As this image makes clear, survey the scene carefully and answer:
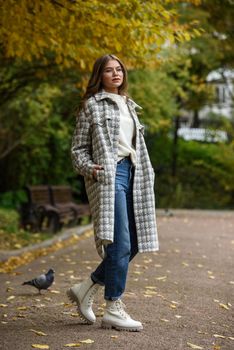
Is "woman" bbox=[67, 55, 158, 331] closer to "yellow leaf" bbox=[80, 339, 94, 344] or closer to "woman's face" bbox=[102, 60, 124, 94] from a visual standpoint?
"woman's face" bbox=[102, 60, 124, 94]

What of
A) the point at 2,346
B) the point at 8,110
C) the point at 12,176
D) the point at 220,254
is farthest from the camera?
the point at 12,176

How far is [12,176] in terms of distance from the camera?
2083 cm

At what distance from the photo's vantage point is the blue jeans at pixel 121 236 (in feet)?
17.2

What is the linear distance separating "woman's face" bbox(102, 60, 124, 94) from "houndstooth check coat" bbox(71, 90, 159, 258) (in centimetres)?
8

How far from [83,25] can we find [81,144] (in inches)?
169

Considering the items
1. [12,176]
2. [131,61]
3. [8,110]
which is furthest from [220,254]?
[12,176]

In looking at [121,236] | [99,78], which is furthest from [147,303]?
[99,78]

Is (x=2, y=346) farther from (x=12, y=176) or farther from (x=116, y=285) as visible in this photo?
(x=12, y=176)

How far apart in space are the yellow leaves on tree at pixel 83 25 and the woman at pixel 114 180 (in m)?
3.51

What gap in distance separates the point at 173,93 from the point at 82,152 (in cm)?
1693

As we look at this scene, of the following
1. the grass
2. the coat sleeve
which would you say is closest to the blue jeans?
the coat sleeve

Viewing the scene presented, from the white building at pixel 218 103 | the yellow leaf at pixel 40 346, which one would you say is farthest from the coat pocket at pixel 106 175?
the white building at pixel 218 103

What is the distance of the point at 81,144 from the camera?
213 inches

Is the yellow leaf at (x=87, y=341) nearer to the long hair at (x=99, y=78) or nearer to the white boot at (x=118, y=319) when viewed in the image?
the white boot at (x=118, y=319)
